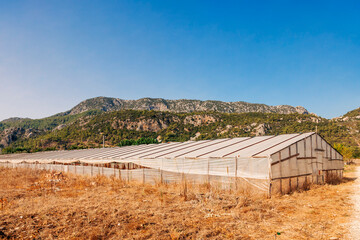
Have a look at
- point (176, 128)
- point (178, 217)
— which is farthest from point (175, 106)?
point (178, 217)

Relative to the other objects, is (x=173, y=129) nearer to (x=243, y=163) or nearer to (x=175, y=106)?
(x=175, y=106)

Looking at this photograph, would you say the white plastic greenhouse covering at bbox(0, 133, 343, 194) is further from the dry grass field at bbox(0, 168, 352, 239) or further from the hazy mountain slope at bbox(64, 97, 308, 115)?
the hazy mountain slope at bbox(64, 97, 308, 115)

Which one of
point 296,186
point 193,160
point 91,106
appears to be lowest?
point 296,186

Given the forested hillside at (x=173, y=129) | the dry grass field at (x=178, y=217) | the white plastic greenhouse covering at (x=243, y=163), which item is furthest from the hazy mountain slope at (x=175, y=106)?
the dry grass field at (x=178, y=217)

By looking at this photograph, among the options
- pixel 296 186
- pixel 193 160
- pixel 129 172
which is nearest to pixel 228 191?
pixel 193 160

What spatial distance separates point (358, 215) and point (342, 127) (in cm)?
8087

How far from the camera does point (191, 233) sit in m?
7.52

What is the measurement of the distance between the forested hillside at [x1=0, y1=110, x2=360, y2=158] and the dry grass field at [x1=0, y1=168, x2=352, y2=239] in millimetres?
59034

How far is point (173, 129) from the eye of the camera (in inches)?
3944

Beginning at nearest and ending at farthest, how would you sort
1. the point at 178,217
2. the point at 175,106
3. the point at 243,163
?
the point at 178,217, the point at 243,163, the point at 175,106

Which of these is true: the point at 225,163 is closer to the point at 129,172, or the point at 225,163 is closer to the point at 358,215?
the point at 358,215

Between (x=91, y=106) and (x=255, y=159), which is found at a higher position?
(x=91, y=106)

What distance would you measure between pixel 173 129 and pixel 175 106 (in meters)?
80.8

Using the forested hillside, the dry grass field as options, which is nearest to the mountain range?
the forested hillside
